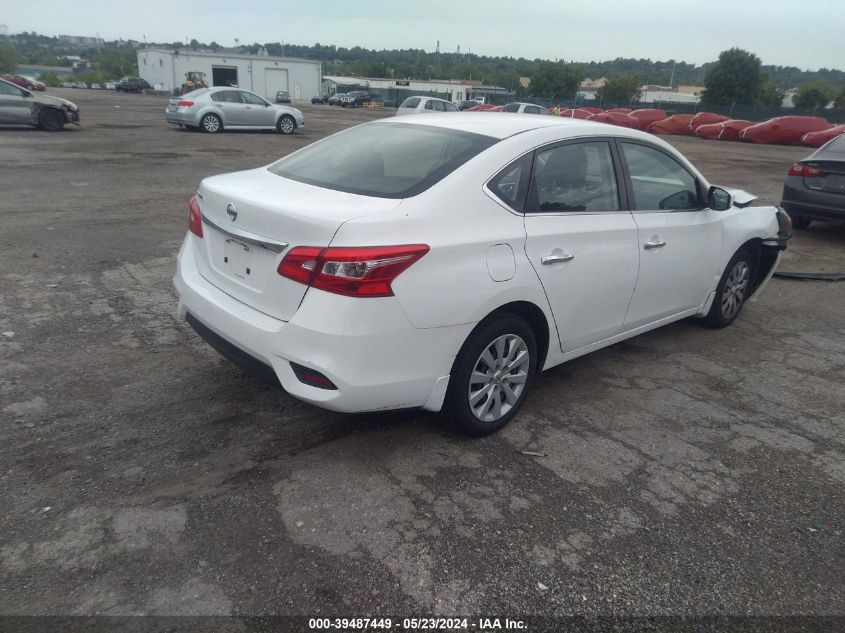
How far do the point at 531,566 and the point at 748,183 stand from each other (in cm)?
1482

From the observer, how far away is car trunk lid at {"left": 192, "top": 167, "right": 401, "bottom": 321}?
115 inches

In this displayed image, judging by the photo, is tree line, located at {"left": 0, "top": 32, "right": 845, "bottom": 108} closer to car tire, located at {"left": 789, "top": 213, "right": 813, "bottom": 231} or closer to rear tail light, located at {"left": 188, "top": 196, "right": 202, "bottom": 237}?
car tire, located at {"left": 789, "top": 213, "right": 813, "bottom": 231}

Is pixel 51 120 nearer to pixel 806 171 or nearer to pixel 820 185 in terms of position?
pixel 806 171

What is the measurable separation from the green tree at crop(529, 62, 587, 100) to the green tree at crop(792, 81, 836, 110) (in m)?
30.7

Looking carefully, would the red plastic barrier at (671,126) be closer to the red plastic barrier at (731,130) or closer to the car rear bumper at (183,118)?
the red plastic barrier at (731,130)

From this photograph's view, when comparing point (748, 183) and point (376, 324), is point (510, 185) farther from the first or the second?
point (748, 183)

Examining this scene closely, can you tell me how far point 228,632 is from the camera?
2250mm

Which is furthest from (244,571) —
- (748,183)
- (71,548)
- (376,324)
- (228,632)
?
(748,183)

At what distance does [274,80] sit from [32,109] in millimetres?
54158

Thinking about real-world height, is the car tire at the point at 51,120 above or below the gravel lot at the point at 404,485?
above

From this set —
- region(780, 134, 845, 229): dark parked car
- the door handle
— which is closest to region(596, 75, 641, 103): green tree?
region(780, 134, 845, 229): dark parked car

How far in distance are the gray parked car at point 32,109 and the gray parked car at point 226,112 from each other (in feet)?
10.5

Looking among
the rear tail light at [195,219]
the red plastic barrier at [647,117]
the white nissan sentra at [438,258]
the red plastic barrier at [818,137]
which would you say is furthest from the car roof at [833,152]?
the red plastic barrier at [647,117]

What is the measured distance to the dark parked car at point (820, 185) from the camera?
8.53m
